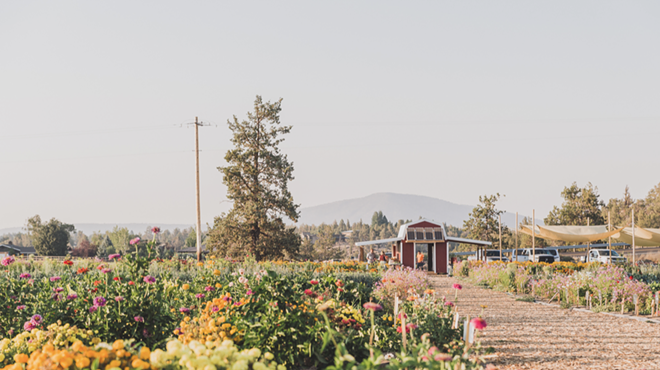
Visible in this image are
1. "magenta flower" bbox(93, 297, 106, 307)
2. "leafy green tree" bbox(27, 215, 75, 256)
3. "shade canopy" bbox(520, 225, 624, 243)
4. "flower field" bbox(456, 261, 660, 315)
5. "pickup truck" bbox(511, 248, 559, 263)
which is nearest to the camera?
"magenta flower" bbox(93, 297, 106, 307)

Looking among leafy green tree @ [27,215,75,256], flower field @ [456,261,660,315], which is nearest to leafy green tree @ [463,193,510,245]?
flower field @ [456,261,660,315]

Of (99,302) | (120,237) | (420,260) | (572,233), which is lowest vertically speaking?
(120,237)

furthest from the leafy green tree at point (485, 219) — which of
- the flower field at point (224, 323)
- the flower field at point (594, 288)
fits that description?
the flower field at point (224, 323)

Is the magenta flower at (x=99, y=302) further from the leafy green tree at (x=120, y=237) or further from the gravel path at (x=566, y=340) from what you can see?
the leafy green tree at (x=120, y=237)

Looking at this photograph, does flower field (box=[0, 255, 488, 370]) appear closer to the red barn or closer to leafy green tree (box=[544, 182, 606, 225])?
the red barn

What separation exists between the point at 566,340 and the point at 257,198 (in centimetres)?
1920

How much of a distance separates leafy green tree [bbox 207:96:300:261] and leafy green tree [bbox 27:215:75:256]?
1783 inches

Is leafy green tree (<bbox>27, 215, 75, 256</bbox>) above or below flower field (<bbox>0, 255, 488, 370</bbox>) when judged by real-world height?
below

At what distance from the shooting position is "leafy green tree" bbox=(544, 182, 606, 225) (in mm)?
35719

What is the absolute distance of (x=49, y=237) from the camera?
5919cm

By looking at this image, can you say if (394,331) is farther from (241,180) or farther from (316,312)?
(241,180)

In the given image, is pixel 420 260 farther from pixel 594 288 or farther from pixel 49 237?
pixel 49 237

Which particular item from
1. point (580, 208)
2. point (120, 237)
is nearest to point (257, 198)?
point (580, 208)

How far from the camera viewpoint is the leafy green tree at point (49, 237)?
59.1 metres
